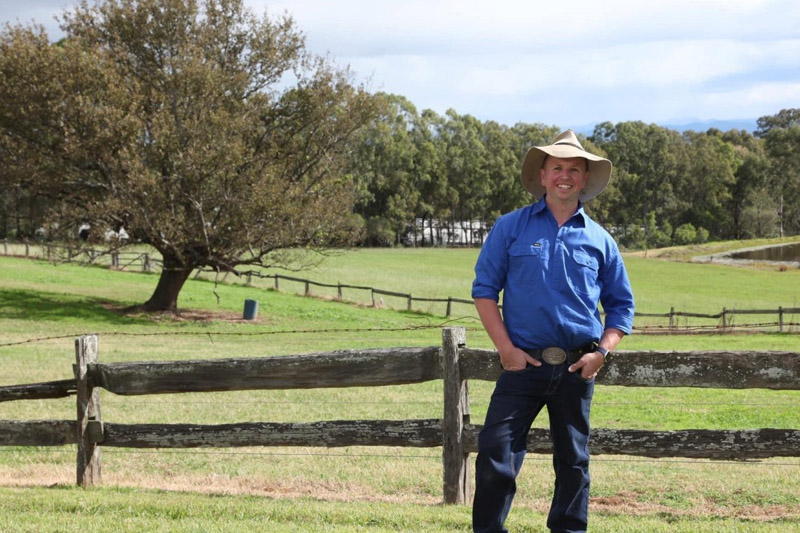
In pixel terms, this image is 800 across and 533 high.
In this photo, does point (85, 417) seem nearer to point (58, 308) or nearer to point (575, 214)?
point (575, 214)

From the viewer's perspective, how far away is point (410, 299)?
1652 inches

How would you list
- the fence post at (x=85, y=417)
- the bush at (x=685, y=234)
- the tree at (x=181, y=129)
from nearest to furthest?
the fence post at (x=85, y=417)
the tree at (x=181, y=129)
the bush at (x=685, y=234)

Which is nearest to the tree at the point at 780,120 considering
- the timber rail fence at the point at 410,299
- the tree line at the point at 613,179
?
the tree line at the point at 613,179

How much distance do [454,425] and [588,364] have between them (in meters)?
2.62

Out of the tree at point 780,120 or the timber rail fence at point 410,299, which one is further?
the tree at point 780,120

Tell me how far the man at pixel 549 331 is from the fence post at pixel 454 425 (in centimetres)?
219

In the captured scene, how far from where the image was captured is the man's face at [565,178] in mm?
5309

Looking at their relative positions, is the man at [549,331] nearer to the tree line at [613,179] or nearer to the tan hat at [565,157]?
the tan hat at [565,157]

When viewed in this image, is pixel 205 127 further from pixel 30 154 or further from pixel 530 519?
Result: pixel 530 519

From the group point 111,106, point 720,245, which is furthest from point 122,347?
point 720,245

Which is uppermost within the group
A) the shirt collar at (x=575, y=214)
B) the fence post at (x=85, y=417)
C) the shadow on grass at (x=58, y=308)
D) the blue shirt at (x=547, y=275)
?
the shirt collar at (x=575, y=214)

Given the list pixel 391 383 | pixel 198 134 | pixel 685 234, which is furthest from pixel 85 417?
pixel 685 234

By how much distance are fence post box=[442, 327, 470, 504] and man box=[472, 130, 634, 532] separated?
2190 millimetres

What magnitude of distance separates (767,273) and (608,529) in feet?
254
